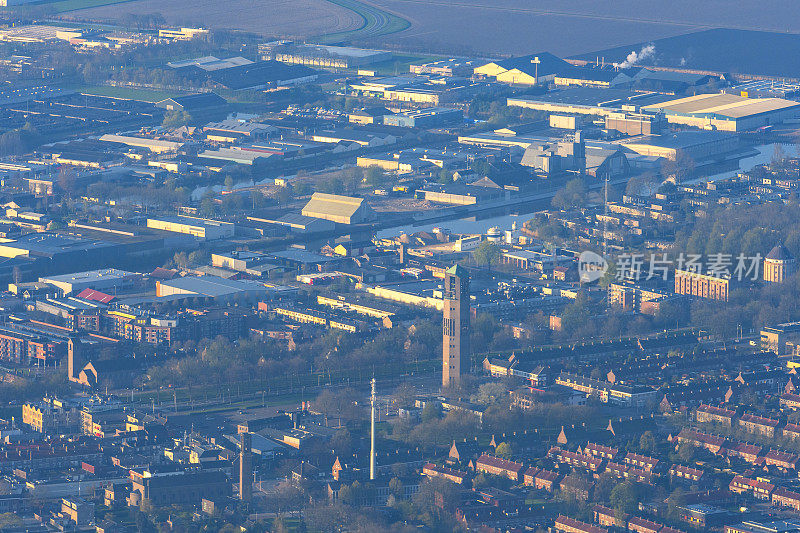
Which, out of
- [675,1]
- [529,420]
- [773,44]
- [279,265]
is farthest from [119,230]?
[675,1]

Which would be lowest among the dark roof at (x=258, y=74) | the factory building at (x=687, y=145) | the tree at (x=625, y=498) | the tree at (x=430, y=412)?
the dark roof at (x=258, y=74)

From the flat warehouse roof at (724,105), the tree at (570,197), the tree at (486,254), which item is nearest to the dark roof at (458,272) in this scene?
the tree at (486,254)

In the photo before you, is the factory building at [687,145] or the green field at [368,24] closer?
the factory building at [687,145]

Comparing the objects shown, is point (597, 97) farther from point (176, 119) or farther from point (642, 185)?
point (642, 185)

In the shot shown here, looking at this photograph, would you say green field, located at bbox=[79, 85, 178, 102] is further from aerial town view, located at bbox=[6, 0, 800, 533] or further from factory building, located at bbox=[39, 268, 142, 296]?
factory building, located at bbox=[39, 268, 142, 296]

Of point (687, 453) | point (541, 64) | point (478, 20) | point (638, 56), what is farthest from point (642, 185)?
point (478, 20)

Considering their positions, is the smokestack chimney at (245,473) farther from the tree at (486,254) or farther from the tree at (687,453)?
the tree at (486,254)

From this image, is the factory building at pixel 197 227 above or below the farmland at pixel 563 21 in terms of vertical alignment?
above

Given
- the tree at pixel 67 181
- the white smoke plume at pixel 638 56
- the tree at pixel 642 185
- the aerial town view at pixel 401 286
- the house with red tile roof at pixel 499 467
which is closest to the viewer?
the aerial town view at pixel 401 286

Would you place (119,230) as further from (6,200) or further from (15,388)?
(15,388)
